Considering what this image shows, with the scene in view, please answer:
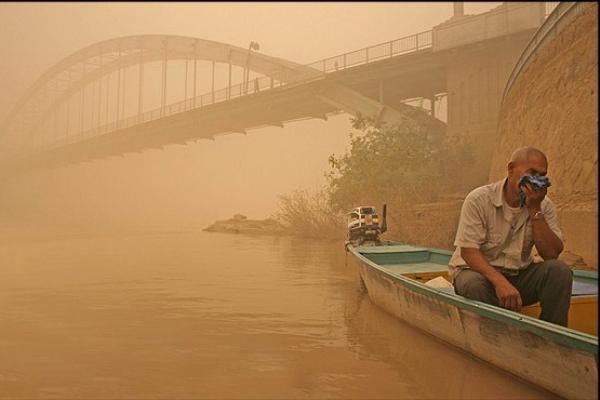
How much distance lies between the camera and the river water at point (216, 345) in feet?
10.7

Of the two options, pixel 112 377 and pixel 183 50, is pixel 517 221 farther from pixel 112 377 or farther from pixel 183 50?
pixel 183 50

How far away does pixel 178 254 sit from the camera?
13.0 meters

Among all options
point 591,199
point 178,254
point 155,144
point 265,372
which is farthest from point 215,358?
point 155,144

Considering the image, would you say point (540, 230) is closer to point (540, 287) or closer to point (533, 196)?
point (533, 196)

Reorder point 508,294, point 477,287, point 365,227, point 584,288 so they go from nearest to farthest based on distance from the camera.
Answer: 1. point 508,294
2. point 477,287
3. point 584,288
4. point 365,227

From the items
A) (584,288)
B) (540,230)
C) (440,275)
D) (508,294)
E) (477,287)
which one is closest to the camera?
(540,230)

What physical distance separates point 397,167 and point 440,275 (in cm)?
1089

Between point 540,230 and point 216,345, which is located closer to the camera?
point 540,230

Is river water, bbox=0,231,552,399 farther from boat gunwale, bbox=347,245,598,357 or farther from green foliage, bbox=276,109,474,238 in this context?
green foliage, bbox=276,109,474,238

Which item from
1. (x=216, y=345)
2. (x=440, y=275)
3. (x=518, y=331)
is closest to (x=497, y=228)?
(x=518, y=331)

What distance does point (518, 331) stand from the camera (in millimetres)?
2932

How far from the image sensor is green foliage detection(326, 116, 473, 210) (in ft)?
51.3

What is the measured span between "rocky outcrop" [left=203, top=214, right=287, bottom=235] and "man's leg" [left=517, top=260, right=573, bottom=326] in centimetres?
1991

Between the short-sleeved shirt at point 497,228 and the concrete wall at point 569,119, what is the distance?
3.61 meters
